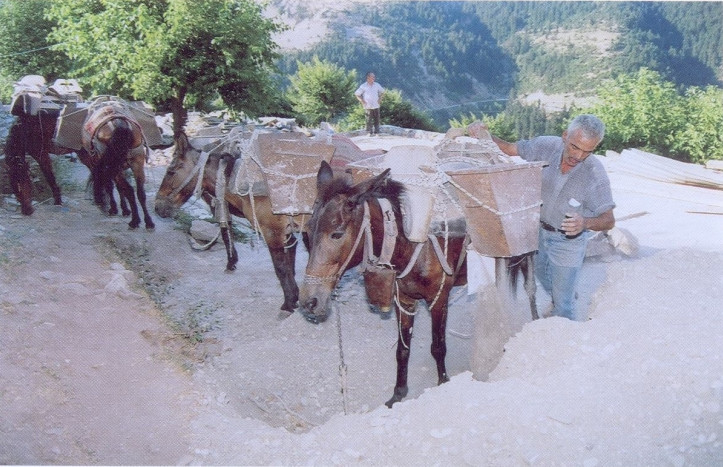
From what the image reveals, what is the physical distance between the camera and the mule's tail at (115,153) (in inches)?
239

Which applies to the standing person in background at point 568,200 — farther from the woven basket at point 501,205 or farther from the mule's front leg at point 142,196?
the mule's front leg at point 142,196

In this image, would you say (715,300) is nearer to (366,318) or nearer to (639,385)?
(639,385)

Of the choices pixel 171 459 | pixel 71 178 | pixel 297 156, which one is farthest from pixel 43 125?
pixel 171 459

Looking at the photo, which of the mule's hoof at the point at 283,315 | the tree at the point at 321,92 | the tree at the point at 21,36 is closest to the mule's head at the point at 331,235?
the mule's hoof at the point at 283,315

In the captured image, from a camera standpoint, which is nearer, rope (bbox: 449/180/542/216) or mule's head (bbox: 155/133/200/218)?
rope (bbox: 449/180/542/216)

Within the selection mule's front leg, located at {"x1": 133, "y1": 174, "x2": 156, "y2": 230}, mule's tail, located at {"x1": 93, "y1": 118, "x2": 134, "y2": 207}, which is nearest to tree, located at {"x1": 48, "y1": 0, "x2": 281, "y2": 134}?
mule's front leg, located at {"x1": 133, "y1": 174, "x2": 156, "y2": 230}

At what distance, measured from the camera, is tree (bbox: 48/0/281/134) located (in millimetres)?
7410

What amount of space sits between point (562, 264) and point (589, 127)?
93 centimetres

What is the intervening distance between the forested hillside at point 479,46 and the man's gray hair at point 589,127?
52085 millimetres

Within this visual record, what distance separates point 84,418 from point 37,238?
314 centimetres

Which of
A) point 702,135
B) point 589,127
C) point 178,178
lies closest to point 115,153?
point 178,178

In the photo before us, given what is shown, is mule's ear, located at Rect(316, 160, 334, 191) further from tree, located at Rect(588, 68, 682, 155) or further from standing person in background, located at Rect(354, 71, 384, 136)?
tree, located at Rect(588, 68, 682, 155)

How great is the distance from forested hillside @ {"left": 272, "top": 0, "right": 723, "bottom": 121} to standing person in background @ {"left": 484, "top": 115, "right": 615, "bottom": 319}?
5186 cm

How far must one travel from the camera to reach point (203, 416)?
117 inches
